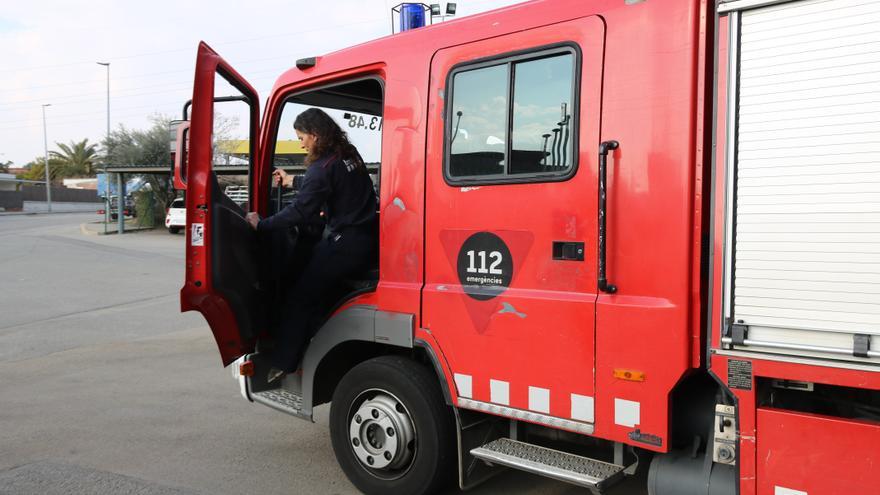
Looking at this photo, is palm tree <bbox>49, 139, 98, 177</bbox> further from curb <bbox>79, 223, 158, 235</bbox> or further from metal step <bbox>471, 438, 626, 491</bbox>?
metal step <bbox>471, 438, 626, 491</bbox>

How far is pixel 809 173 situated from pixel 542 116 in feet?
3.82

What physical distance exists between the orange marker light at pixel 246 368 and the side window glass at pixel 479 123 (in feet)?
6.31

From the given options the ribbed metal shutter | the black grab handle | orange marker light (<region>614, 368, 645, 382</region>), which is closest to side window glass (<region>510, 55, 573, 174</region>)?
the black grab handle

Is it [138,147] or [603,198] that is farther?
[138,147]

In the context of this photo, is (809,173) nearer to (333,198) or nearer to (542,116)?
(542,116)

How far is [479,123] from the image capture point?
3.45 meters

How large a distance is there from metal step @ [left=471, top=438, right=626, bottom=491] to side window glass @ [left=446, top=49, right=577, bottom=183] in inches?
51.3

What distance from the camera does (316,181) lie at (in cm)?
411

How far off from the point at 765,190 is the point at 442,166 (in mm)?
1562

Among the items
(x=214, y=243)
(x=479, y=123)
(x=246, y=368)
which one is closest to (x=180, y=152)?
(x=214, y=243)

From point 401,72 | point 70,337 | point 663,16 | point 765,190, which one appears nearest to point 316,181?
point 401,72

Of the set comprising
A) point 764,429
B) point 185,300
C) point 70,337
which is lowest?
point 70,337

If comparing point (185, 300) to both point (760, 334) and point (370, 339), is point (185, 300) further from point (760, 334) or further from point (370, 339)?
point (760, 334)

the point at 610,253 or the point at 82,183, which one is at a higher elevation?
the point at 82,183
